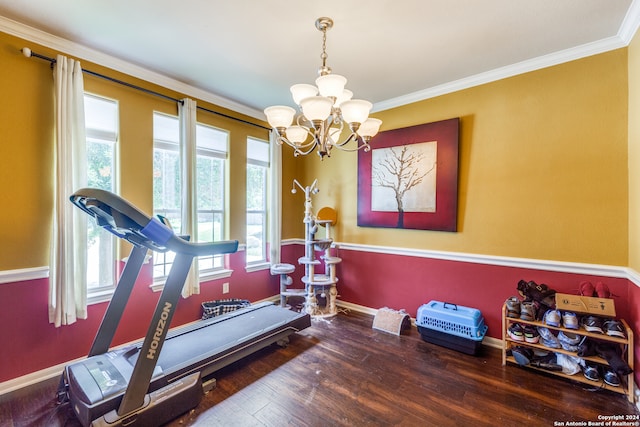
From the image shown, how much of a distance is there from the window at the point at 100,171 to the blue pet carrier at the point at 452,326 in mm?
3122

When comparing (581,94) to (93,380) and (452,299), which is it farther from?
(93,380)

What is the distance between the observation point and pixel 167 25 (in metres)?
2.11

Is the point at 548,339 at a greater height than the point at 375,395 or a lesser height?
greater

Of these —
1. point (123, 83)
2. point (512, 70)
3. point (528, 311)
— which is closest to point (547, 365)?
point (528, 311)

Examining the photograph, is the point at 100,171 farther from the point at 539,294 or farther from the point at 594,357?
the point at 594,357

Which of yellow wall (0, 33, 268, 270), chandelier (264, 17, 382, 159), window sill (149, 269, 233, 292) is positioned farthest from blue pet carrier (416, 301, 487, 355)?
yellow wall (0, 33, 268, 270)

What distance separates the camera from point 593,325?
2.10 metres

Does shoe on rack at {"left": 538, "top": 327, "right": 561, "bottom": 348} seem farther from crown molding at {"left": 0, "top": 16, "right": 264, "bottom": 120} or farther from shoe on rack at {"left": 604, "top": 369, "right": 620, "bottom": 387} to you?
crown molding at {"left": 0, "top": 16, "right": 264, "bottom": 120}

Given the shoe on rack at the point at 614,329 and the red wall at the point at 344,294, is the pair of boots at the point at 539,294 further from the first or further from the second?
the shoe on rack at the point at 614,329

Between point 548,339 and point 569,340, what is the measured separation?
0.14 meters

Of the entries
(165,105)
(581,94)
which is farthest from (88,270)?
(581,94)

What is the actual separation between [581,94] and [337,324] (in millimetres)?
3273

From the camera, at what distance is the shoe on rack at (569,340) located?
2186mm

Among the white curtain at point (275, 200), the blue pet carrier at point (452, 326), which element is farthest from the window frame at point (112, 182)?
the blue pet carrier at point (452, 326)
